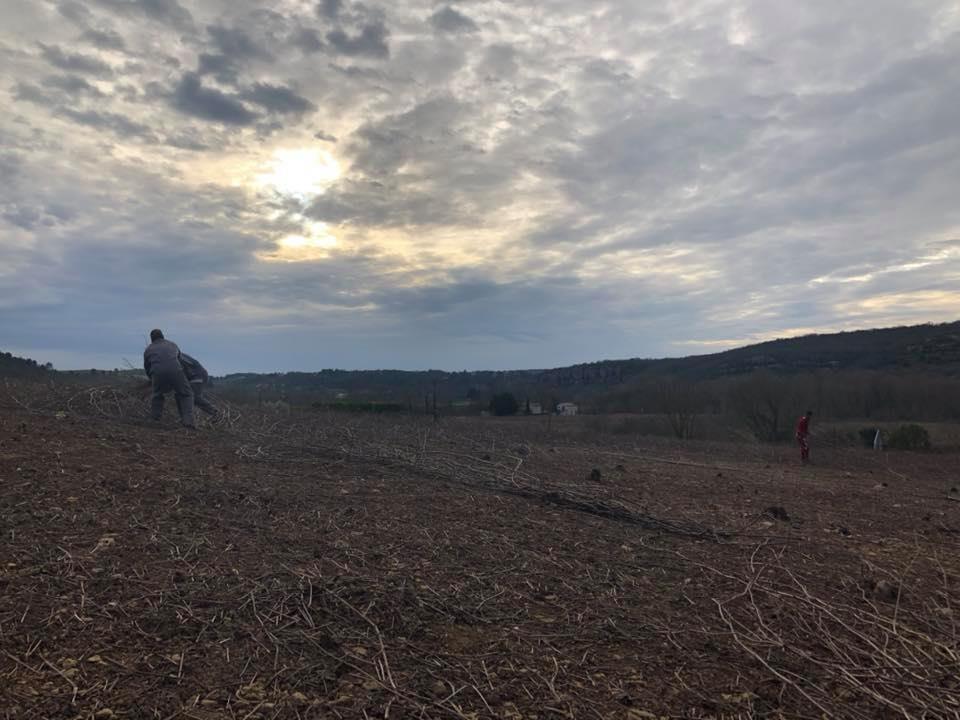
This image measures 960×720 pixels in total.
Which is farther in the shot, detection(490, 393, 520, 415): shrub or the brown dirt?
detection(490, 393, 520, 415): shrub

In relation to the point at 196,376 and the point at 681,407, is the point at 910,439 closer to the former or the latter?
the point at 681,407

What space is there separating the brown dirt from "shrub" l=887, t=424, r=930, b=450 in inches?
678

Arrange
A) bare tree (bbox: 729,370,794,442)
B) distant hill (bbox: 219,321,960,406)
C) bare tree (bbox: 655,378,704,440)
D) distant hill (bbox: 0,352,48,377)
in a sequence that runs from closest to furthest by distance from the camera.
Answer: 1. distant hill (bbox: 0,352,48,377)
2. bare tree (bbox: 729,370,794,442)
3. bare tree (bbox: 655,378,704,440)
4. distant hill (bbox: 219,321,960,406)

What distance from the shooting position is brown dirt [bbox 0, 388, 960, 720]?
3330mm

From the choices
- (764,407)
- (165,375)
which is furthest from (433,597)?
(764,407)

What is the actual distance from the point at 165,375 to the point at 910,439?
79.4 ft

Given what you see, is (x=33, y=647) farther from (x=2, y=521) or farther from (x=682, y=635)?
(x=682, y=635)

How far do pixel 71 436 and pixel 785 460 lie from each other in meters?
17.1

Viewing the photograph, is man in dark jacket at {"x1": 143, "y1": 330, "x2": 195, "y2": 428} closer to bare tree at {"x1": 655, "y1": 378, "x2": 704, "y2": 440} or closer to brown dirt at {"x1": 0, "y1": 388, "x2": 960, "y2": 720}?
brown dirt at {"x1": 0, "y1": 388, "x2": 960, "y2": 720}

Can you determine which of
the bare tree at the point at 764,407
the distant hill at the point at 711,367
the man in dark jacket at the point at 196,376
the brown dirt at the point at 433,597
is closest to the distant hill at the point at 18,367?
the man in dark jacket at the point at 196,376

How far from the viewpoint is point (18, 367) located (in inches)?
810

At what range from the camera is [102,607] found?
4004mm

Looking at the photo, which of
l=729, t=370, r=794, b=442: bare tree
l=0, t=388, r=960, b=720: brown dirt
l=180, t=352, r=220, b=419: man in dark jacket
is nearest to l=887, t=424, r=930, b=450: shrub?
l=729, t=370, r=794, b=442: bare tree

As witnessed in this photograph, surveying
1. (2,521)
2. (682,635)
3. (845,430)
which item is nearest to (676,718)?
(682,635)
